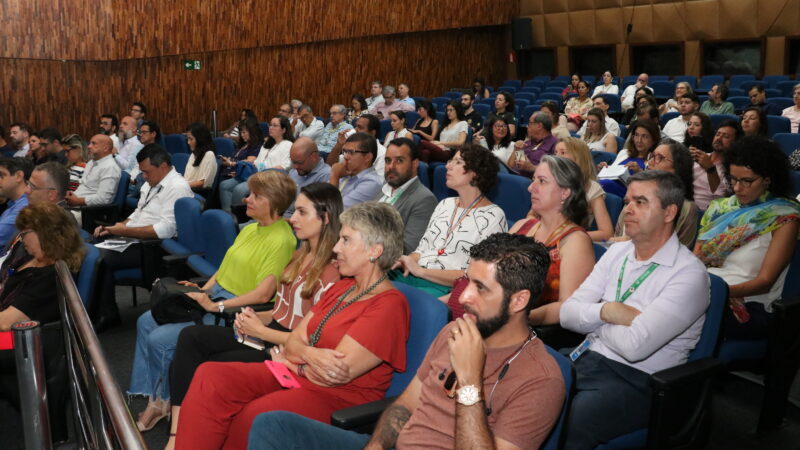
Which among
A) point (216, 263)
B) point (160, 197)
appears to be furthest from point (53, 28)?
point (216, 263)

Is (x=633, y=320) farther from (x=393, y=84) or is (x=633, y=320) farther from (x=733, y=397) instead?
(x=393, y=84)

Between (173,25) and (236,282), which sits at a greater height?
(173,25)

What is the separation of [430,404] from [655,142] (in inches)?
134

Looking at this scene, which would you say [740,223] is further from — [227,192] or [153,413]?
[227,192]

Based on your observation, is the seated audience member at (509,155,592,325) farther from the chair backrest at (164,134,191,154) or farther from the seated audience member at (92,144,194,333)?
the chair backrest at (164,134,191,154)

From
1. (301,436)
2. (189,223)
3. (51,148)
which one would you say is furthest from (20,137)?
(301,436)

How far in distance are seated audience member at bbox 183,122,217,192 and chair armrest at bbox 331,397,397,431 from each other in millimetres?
4556

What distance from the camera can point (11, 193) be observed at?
183 inches

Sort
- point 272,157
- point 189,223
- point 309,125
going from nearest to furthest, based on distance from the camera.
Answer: point 189,223 < point 272,157 < point 309,125

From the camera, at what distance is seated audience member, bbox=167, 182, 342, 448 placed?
8.87ft

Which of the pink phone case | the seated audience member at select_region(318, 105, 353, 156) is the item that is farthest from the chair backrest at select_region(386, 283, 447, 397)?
the seated audience member at select_region(318, 105, 353, 156)

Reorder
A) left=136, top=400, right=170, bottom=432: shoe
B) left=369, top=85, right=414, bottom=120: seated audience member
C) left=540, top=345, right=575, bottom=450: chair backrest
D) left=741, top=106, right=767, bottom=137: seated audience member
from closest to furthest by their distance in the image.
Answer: left=540, top=345, right=575, bottom=450: chair backrest → left=136, top=400, right=170, bottom=432: shoe → left=741, top=106, right=767, bottom=137: seated audience member → left=369, top=85, right=414, bottom=120: seated audience member

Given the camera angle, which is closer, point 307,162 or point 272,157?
point 307,162

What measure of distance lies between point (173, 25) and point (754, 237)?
9.23 metres
